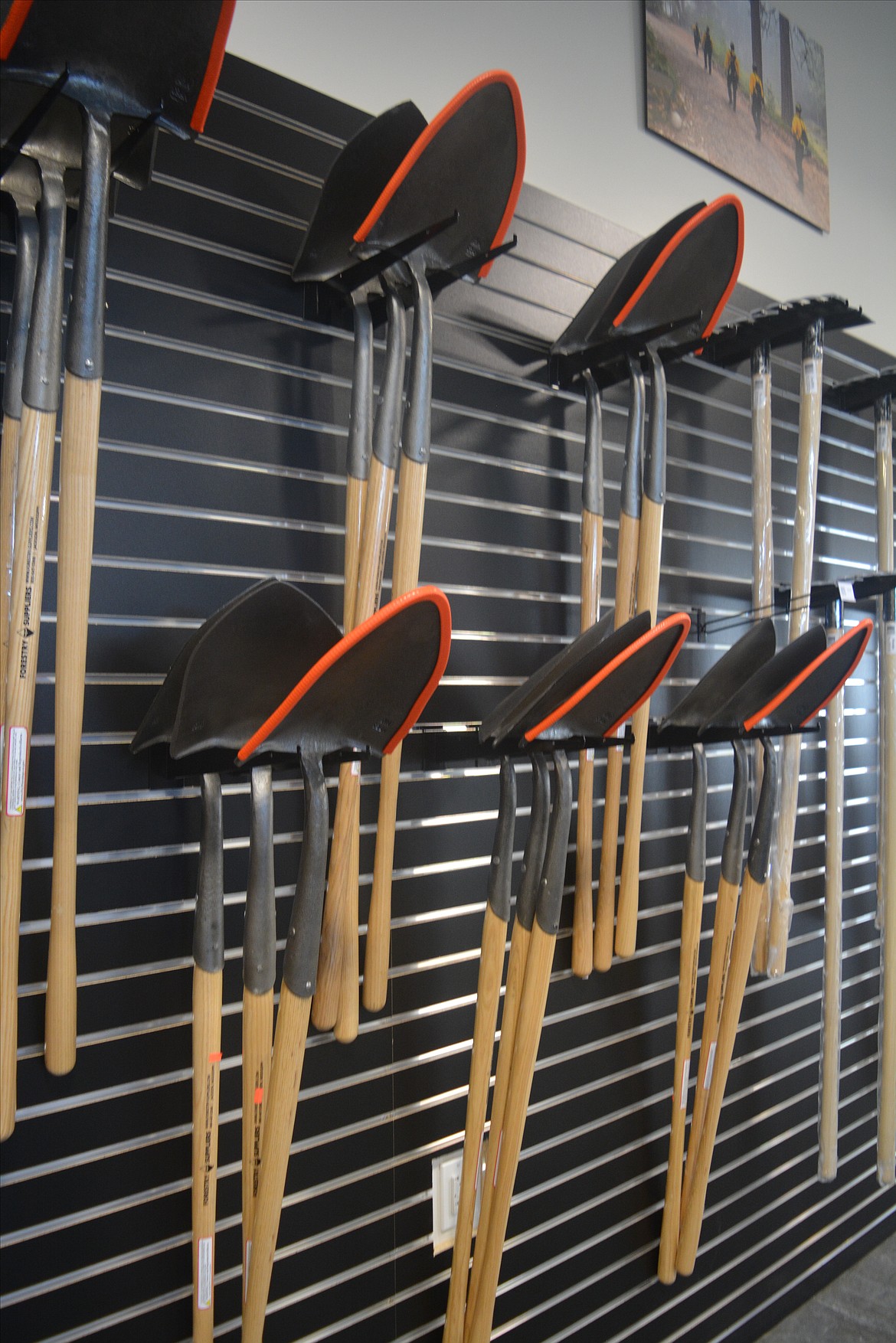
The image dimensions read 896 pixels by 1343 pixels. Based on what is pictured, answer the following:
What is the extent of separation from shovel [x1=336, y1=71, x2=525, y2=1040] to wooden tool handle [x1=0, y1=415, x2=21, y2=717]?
0.42 metres

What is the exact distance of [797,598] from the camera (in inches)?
65.2

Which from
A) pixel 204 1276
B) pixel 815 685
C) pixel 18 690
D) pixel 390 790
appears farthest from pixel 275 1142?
pixel 815 685

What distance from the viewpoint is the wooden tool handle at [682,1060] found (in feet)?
4.66

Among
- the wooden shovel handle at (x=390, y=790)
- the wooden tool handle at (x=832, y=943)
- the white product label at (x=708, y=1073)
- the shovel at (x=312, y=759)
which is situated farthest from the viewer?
the wooden tool handle at (x=832, y=943)

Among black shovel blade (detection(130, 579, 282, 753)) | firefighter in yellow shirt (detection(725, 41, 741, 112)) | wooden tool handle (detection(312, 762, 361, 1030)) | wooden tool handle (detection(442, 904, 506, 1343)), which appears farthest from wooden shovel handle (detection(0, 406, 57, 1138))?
firefighter in yellow shirt (detection(725, 41, 741, 112))

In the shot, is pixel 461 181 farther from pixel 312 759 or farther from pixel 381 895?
pixel 381 895

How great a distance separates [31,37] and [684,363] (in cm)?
127

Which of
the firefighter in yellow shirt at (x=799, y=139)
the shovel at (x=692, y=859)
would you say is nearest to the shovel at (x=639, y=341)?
the shovel at (x=692, y=859)

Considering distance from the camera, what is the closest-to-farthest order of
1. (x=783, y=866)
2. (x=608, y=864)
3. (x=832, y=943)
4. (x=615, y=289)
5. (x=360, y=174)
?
(x=360, y=174) < (x=615, y=289) < (x=608, y=864) < (x=783, y=866) < (x=832, y=943)

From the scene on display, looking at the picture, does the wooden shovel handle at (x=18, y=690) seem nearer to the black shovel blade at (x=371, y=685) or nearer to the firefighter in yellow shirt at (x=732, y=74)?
the black shovel blade at (x=371, y=685)

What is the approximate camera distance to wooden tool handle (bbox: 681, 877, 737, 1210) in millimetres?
1431

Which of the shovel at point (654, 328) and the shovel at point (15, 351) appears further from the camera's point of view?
the shovel at point (654, 328)

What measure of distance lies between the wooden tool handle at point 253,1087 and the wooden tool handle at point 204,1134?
31mm

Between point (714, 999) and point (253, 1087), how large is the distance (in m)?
0.85
